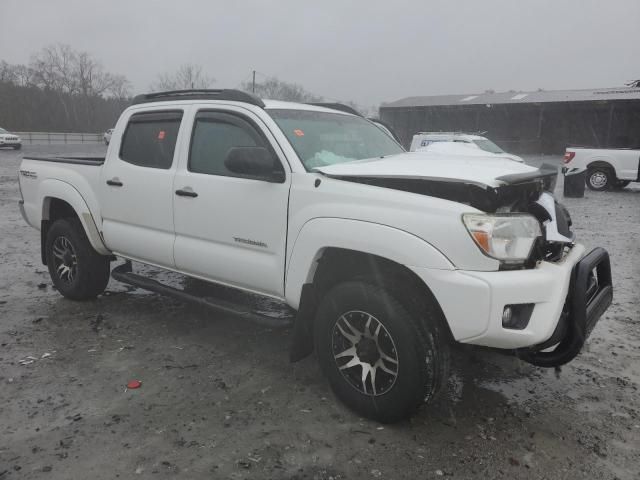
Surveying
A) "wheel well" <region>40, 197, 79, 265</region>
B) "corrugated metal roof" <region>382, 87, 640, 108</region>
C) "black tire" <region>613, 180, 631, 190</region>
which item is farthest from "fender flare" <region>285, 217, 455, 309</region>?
"corrugated metal roof" <region>382, 87, 640, 108</region>

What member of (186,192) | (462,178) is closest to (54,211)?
(186,192)

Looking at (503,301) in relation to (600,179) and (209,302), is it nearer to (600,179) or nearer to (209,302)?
(209,302)

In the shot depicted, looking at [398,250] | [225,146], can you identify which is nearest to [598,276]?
[398,250]

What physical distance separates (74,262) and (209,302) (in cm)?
207

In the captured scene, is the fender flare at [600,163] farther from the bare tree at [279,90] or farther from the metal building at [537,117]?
the bare tree at [279,90]

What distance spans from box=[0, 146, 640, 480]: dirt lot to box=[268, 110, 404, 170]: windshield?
61.4 inches

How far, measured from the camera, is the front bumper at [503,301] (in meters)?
2.69

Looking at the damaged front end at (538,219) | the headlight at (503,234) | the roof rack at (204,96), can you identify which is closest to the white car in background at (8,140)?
the roof rack at (204,96)

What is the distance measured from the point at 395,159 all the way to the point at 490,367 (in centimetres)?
175

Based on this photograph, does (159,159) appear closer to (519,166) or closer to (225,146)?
(225,146)

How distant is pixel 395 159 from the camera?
145 inches

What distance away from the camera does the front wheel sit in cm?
1673

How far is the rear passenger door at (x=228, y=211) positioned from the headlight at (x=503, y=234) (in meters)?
1.25

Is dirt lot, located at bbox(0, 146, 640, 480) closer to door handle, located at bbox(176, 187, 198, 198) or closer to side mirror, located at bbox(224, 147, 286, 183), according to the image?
door handle, located at bbox(176, 187, 198, 198)
